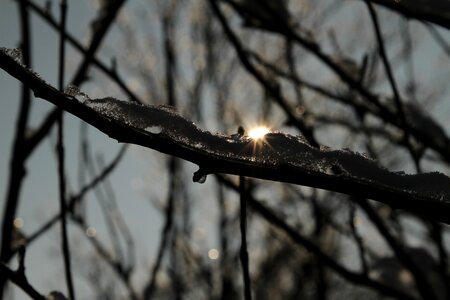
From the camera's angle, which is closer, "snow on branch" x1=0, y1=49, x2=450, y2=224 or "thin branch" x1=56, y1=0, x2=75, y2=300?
"snow on branch" x1=0, y1=49, x2=450, y2=224

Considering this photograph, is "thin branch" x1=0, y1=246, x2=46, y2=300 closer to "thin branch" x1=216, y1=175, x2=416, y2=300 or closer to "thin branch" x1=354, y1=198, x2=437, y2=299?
"thin branch" x1=216, y1=175, x2=416, y2=300

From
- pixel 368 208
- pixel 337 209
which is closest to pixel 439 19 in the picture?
pixel 368 208

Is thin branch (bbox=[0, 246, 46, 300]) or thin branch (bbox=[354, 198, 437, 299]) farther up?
thin branch (bbox=[354, 198, 437, 299])

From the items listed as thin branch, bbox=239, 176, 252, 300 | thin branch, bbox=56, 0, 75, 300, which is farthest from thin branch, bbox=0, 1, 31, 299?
thin branch, bbox=239, 176, 252, 300

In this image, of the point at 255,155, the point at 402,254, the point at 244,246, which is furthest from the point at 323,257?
the point at 255,155

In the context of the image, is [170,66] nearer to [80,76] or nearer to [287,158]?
[80,76]

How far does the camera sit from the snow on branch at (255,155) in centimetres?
43

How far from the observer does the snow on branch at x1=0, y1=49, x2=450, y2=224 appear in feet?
1.42

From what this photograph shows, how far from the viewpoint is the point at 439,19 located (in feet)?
2.99

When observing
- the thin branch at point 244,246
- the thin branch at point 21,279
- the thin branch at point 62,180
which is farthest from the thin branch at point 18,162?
the thin branch at point 244,246

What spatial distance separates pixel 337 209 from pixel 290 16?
4.98 metres

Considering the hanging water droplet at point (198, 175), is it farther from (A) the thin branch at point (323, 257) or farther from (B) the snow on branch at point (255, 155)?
(A) the thin branch at point (323, 257)

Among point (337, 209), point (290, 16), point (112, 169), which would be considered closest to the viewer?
point (112, 169)

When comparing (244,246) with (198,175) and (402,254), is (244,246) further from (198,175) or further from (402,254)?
(402,254)
